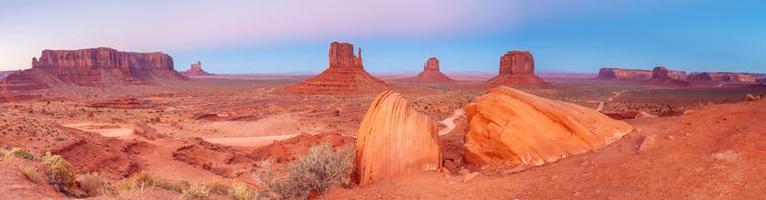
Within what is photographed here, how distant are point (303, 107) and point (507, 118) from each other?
44.7 meters

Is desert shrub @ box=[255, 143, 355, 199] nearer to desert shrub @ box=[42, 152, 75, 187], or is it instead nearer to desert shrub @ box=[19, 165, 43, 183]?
desert shrub @ box=[42, 152, 75, 187]

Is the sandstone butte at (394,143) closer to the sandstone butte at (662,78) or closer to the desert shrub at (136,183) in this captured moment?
the desert shrub at (136,183)

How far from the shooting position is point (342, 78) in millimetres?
86875

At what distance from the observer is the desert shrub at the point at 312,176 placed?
1073cm

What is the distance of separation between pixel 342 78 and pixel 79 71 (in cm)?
6510

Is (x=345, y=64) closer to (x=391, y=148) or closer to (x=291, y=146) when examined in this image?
(x=291, y=146)

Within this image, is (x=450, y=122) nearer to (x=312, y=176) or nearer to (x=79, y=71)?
(x=312, y=176)

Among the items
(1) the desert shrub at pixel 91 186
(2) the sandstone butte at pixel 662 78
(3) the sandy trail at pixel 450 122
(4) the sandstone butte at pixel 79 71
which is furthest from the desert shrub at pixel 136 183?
(2) the sandstone butte at pixel 662 78

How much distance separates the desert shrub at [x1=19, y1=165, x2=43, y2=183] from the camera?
9.60m

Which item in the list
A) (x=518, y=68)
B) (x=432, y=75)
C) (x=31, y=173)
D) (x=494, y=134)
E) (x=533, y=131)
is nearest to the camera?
(x=31, y=173)

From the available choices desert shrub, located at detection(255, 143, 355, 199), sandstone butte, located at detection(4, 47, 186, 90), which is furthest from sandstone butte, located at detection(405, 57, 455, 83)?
desert shrub, located at detection(255, 143, 355, 199)

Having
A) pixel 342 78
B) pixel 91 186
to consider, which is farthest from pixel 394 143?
pixel 342 78

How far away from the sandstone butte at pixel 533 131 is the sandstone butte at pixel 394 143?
4.12 ft

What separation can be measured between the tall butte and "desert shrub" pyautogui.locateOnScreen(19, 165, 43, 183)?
70.8m
